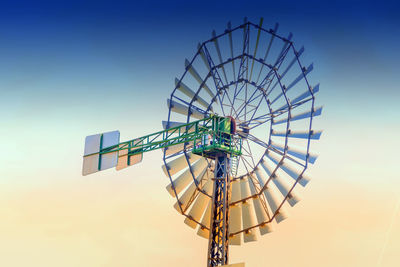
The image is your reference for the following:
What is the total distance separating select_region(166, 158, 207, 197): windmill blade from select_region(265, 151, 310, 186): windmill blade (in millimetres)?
3965

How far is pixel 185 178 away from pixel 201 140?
4.42 metres

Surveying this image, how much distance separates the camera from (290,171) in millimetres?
21781

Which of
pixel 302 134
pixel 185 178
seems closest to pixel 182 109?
pixel 185 178

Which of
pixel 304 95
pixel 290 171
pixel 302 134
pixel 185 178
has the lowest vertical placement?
pixel 290 171

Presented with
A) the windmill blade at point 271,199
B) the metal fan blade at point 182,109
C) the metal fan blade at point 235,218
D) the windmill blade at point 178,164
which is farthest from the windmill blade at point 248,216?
the metal fan blade at point 182,109

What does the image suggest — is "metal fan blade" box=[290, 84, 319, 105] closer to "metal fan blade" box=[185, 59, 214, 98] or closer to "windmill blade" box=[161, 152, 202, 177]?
"metal fan blade" box=[185, 59, 214, 98]

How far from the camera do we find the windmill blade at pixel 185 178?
79.9 ft

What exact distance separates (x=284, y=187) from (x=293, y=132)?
2939mm

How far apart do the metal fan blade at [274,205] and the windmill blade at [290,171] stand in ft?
4.98

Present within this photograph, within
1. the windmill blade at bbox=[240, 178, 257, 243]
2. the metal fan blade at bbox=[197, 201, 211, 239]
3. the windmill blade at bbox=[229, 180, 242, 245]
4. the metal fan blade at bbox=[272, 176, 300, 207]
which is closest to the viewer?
the metal fan blade at bbox=[272, 176, 300, 207]

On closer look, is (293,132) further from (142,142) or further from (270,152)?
(142,142)

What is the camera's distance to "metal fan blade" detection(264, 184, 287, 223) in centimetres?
2227

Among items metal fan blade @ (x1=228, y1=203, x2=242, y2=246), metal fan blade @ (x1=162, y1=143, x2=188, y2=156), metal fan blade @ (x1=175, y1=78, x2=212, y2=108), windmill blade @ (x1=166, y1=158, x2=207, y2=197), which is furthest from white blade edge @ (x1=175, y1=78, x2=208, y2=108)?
metal fan blade @ (x1=228, y1=203, x2=242, y2=246)

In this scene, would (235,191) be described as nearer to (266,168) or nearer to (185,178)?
(266,168)
